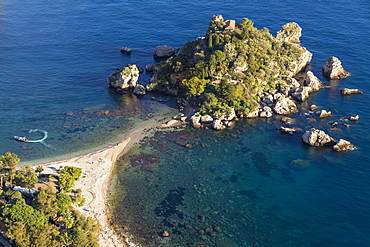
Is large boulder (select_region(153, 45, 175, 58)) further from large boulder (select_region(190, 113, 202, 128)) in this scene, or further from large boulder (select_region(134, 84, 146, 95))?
large boulder (select_region(190, 113, 202, 128))

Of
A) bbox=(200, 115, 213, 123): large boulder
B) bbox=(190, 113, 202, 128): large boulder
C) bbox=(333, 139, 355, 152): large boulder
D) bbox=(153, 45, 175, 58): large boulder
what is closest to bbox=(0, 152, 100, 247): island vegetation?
bbox=(190, 113, 202, 128): large boulder

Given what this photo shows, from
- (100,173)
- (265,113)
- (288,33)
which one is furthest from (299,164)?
(288,33)

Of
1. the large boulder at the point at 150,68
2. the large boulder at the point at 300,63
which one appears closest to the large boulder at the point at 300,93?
the large boulder at the point at 300,63

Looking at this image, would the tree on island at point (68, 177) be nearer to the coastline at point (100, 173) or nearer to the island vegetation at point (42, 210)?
the island vegetation at point (42, 210)

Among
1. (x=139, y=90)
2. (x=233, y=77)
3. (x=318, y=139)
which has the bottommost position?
(x=318, y=139)

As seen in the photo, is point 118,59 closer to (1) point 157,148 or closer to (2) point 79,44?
(2) point 79,44

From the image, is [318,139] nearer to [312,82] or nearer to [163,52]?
[312,82]
